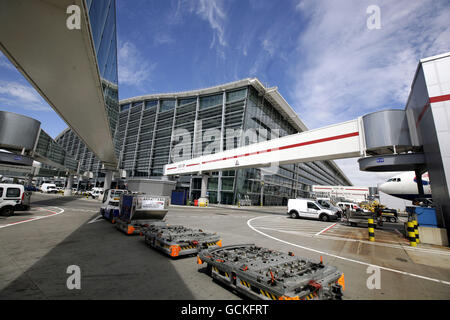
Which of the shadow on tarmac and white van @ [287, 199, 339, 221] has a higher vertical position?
white van @ [287, 199, 339, 221]

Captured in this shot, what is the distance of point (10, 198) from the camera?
37.7 ft

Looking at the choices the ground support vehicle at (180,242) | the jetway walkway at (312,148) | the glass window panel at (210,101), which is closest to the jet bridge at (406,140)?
the jetway walkway at (312,148)

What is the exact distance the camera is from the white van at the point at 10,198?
11.2 metres

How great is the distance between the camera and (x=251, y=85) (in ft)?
125

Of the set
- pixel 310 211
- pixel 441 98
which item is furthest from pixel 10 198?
pixel 441 98

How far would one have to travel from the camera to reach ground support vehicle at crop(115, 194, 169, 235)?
335 inches

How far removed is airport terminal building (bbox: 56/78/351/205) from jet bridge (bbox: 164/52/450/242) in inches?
616

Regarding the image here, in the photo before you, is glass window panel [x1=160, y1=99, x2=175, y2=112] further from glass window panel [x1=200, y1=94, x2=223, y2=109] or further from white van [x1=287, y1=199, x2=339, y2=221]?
white van [x1=287, y1=199, x2=339, y2=221]

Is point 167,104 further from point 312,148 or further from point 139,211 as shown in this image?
point 139,211

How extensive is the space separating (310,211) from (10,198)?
2264 centimetres

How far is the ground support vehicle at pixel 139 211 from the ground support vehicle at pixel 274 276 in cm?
520

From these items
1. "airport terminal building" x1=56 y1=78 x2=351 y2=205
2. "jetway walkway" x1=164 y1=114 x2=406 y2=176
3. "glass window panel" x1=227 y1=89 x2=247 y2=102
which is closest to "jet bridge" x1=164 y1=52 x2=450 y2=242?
"jetway walkway" x1=164 y1=114 x2=406 y2=176

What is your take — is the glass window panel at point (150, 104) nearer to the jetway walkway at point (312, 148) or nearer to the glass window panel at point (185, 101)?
the glass window panel at point (185, 101)
